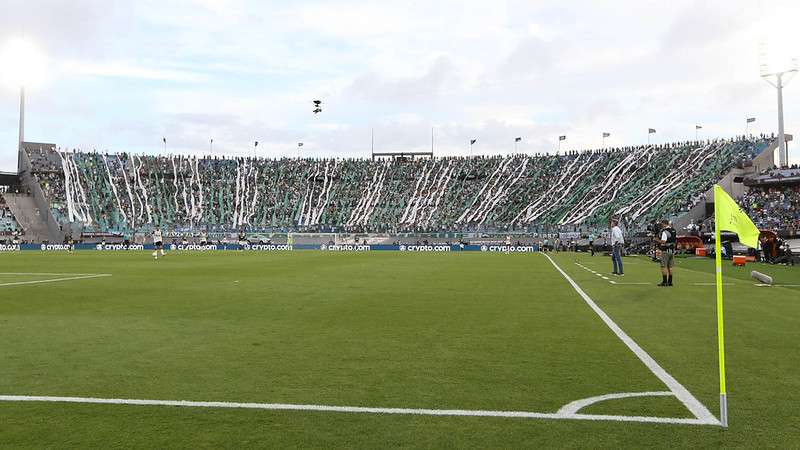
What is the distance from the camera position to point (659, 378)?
6.54 meters

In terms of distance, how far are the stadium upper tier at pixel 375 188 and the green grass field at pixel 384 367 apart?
60.4 m

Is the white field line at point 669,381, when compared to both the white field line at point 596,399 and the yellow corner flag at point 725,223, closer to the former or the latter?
the white field line at point 596,399

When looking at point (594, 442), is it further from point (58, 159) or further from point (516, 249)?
point (58, 159)

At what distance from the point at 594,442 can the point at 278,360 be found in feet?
13.2

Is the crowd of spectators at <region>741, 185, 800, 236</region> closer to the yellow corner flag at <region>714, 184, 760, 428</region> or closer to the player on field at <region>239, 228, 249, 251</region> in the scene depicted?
the player on field at <region>239, 228, 249, 251</region>

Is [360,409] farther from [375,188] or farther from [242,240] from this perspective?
[375,188]

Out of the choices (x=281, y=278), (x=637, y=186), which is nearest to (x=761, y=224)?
(x=637, y=186)

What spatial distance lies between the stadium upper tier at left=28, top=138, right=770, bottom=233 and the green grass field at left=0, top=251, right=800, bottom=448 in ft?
198

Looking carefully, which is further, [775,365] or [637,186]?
[637,186]

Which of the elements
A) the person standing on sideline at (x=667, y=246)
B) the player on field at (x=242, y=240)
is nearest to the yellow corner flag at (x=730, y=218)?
the person standing on sideline at (x=667, y=246)

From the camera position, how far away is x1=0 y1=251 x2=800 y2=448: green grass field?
4793 millimetres

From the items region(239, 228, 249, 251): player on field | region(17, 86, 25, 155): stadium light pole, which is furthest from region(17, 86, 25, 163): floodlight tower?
region(239, 228, 249, 251): player on field

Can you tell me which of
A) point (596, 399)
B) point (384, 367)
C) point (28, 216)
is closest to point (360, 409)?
point (384, 367)

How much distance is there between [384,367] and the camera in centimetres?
710
